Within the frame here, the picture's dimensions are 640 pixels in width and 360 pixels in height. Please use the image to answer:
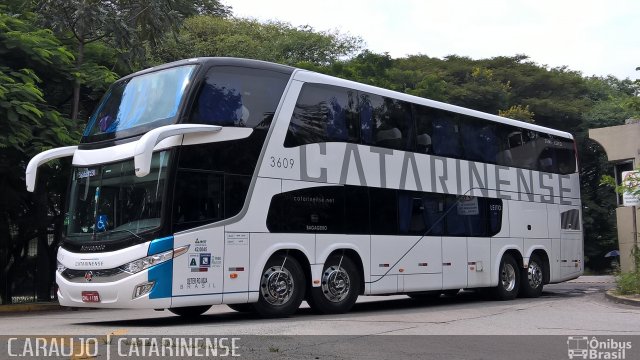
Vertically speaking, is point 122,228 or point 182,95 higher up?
point 182,95

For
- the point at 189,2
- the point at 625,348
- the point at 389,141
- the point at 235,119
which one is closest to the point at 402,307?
the point at 389,141

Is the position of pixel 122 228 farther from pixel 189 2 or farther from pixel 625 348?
pixel 189 2

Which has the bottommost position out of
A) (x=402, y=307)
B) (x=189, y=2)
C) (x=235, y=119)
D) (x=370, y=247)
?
(x=402, y=307)

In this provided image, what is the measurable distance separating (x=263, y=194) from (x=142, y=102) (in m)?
2.54

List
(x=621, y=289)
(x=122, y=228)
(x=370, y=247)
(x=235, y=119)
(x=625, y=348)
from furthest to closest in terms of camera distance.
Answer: (x=621, y=289) → (x=370, y=247) → (x=235, y=119) → (x=122, y=228) → (x=625, y=348)

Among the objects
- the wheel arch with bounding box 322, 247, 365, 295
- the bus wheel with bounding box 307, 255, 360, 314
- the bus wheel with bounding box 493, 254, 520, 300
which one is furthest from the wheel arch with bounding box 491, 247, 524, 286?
the bus wheel with bounding box 307, 255, 360, 314

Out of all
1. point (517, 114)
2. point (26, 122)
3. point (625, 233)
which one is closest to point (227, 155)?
point (26, 122)

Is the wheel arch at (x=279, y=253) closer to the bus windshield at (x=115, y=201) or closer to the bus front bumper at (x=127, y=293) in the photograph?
the bus front bumper at (x=127, y=293)

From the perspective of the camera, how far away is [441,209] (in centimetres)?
1552

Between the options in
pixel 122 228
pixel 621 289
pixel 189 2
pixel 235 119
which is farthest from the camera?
pixel 189 2

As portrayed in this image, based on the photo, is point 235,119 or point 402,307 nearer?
point 235,119

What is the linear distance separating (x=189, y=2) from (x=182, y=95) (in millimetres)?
27834

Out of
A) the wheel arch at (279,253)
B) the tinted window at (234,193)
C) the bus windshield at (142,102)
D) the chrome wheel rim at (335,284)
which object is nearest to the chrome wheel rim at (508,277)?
the chrome wheel rim at (335,284)

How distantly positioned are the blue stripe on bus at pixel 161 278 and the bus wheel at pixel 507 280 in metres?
9.34
